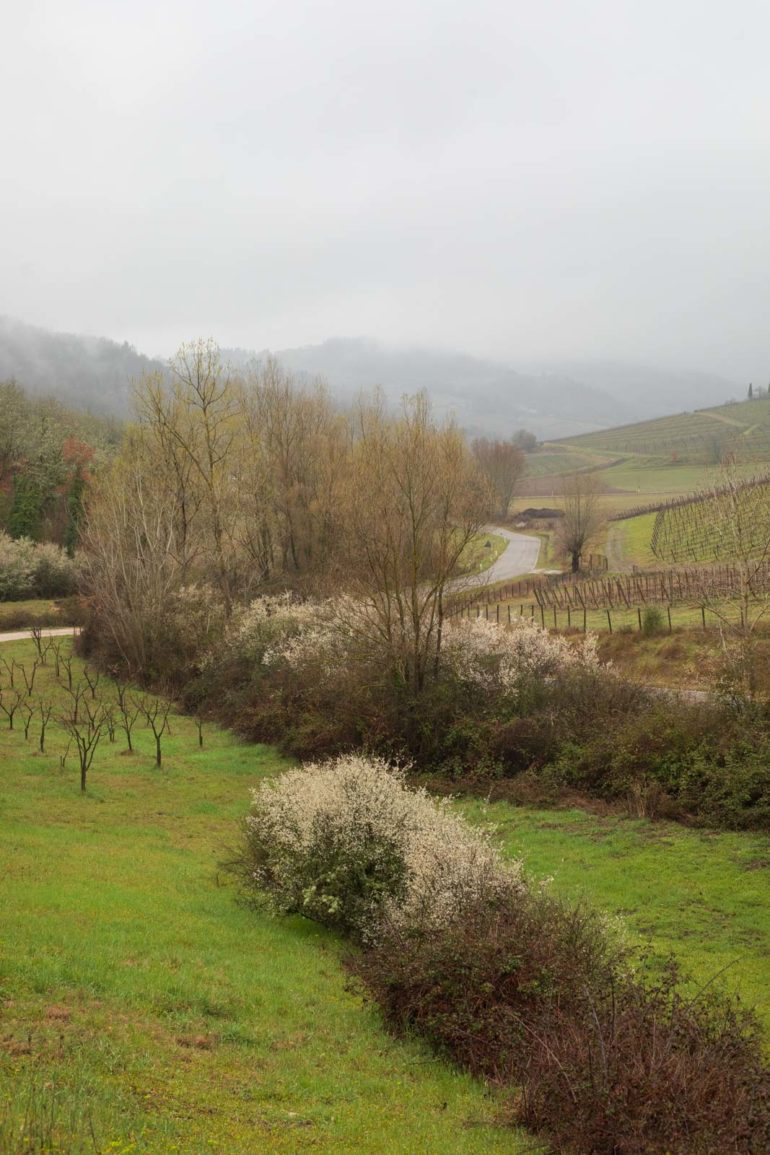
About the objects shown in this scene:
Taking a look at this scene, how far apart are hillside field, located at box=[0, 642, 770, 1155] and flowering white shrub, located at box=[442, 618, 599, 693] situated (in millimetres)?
5154

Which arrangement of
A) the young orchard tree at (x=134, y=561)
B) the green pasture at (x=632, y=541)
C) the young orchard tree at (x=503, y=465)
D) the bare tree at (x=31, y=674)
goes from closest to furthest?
1. the bare tree at (x=31, y=674)
2. the young orchard tree at (x=134, y=561)
3. the green pasture at (x=632, y=541)
4. the young orchard tree at (x=503, y=465)

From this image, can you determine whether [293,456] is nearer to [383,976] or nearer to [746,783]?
[746,783]

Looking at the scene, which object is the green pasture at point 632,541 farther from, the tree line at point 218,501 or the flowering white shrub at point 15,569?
the flowering white shrub at point 15,569

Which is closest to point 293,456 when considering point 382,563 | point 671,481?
point 382,563

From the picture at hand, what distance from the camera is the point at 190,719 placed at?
3153 cm

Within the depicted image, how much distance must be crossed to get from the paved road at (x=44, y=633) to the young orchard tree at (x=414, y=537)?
24.2 m

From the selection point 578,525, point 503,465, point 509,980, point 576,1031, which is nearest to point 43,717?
point 509,980

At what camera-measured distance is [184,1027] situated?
338 inches

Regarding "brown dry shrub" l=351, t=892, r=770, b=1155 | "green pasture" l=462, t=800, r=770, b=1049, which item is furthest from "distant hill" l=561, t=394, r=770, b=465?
"brown dry shrub" l=351, t=892, r=770, b=1155

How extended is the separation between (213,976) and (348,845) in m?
3.51

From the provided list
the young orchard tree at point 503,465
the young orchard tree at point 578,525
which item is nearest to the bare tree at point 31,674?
the young orchard tree at point 578,525

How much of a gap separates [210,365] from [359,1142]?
131 feet

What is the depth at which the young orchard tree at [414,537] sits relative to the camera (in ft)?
80.9

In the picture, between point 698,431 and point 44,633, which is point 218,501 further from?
point 698,431
